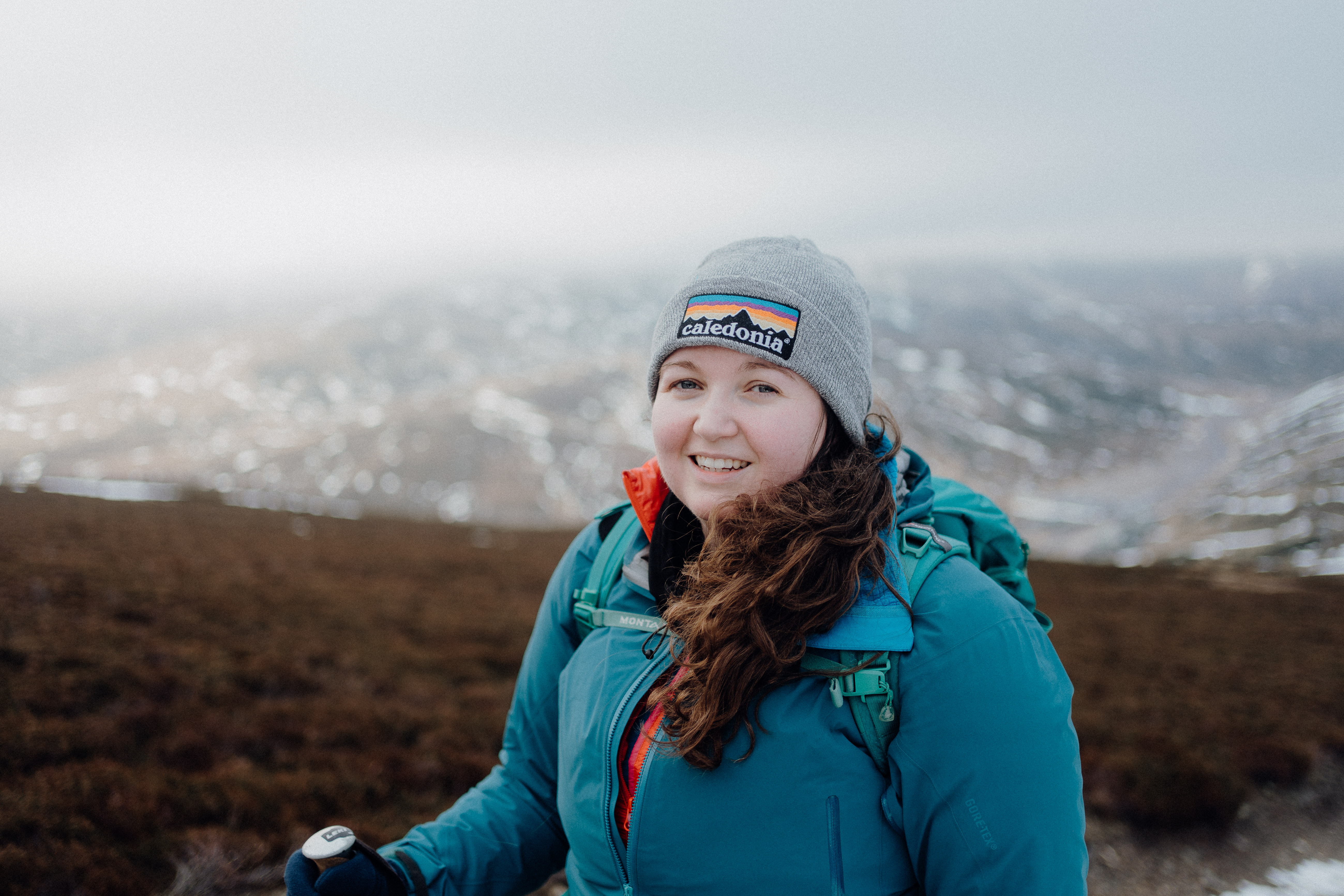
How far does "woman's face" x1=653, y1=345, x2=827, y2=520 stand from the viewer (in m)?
1.73

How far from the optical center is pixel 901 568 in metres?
1.59

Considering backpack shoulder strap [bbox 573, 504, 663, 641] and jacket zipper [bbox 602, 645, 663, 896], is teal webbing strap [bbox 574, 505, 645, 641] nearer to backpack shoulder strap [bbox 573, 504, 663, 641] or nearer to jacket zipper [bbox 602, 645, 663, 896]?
backpack shoulder strap [bbox 573, 504, 663, 641]

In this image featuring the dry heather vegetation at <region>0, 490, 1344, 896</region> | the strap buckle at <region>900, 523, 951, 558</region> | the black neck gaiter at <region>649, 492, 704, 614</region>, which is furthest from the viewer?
the dry heather vegetation at <region>0, 490, 1344, 896</region>

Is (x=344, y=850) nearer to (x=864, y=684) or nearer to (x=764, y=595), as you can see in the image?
(x=764, y=595)

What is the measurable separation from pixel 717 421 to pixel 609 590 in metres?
0.67

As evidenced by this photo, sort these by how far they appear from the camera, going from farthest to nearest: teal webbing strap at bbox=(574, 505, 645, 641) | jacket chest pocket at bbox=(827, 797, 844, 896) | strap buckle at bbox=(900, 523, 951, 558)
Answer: teal webbing strap at bbox=(574, 505, 645, 641)
strap buckle at bbox=(900, 523, 951, 558)
jacket chest pocket at bbox=(827, 797, 844, 896)

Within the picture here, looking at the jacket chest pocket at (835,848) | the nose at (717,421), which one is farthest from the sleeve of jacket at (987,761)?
the nose at (717,421)

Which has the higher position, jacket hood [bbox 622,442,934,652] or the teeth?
the teeth

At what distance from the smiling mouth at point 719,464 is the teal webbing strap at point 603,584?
41cm

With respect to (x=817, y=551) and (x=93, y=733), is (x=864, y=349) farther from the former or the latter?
(x=93, y=733)

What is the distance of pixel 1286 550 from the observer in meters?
98.0

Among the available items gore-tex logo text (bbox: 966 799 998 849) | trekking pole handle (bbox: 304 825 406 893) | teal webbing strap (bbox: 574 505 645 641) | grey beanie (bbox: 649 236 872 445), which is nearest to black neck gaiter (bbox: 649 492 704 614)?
teal webbing strap (bbox: 574 505 645 641)

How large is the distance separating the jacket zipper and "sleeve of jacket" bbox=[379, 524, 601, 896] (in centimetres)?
40

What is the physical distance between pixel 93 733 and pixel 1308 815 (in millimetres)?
11629
